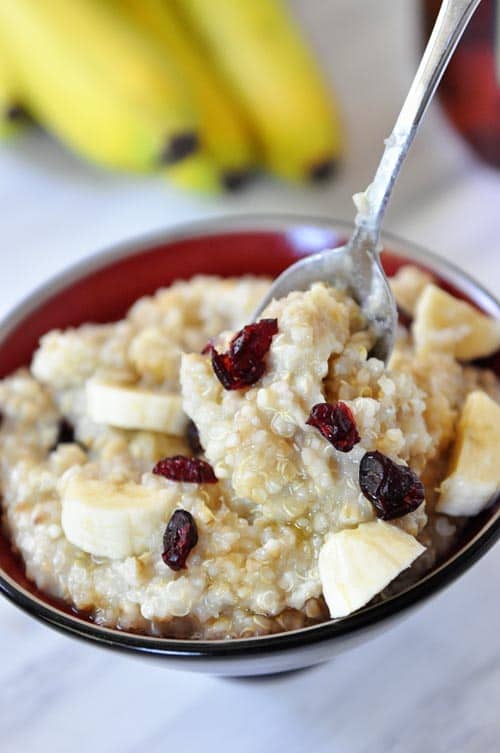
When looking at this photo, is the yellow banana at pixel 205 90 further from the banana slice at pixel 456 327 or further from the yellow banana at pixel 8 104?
the banana slice at pixel 456 327

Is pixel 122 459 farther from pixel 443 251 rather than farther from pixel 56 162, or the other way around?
pixel 56 162

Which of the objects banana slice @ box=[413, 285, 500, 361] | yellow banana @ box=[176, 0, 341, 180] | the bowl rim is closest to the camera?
the bowl rim

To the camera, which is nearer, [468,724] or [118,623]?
A: [118,623]

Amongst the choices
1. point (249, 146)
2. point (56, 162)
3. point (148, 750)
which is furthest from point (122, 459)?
point (56, 162)

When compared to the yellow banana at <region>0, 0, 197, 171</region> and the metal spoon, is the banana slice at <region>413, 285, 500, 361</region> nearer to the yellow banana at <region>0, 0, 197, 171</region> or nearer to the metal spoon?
the metal spoon

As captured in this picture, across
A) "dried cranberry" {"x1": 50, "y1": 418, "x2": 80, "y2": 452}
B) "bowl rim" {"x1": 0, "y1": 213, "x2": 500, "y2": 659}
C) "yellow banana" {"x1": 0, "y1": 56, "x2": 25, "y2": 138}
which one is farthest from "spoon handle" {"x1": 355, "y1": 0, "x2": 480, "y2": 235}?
"yellow banana" {"x1": 0, "y1": 56, "x2": 25, "y2": 138}

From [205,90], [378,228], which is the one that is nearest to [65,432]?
[378,228]
